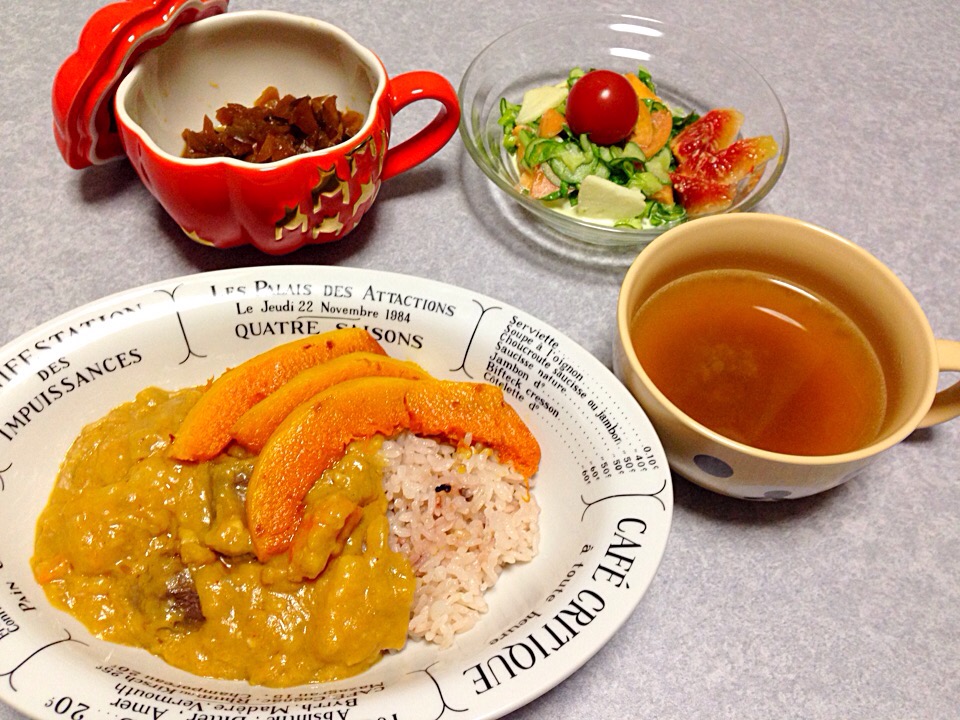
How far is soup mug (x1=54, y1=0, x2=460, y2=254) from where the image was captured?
1526mm

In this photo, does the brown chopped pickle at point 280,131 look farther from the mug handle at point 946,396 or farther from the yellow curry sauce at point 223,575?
the mug handle at point 946,396

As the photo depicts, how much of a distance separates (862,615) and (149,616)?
1244 millimetres

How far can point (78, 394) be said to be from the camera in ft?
4.73

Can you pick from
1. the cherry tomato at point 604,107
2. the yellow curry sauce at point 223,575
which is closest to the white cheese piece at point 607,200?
the cherry tomato at point 604,107

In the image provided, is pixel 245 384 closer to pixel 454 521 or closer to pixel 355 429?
pixel 355 429

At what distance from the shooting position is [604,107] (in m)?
1.87

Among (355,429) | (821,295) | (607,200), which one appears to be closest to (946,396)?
(821,295)

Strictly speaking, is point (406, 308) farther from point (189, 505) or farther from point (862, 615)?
point (862, 615)

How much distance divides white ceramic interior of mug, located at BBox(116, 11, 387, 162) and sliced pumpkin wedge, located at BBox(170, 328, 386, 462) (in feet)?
1.89

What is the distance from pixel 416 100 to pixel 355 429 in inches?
31.4

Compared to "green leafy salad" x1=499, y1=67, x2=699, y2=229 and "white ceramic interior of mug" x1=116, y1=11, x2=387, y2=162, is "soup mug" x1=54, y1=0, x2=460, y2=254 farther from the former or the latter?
"green leafy salad" x1=499, y1=67, x2=699, y2=229

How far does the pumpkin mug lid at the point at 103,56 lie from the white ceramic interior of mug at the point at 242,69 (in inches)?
4.3

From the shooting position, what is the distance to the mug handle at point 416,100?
173 cm

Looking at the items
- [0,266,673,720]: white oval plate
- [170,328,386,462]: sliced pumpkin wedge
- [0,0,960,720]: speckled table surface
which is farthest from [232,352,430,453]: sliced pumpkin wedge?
[0,0,960,720]: speckled table surface
